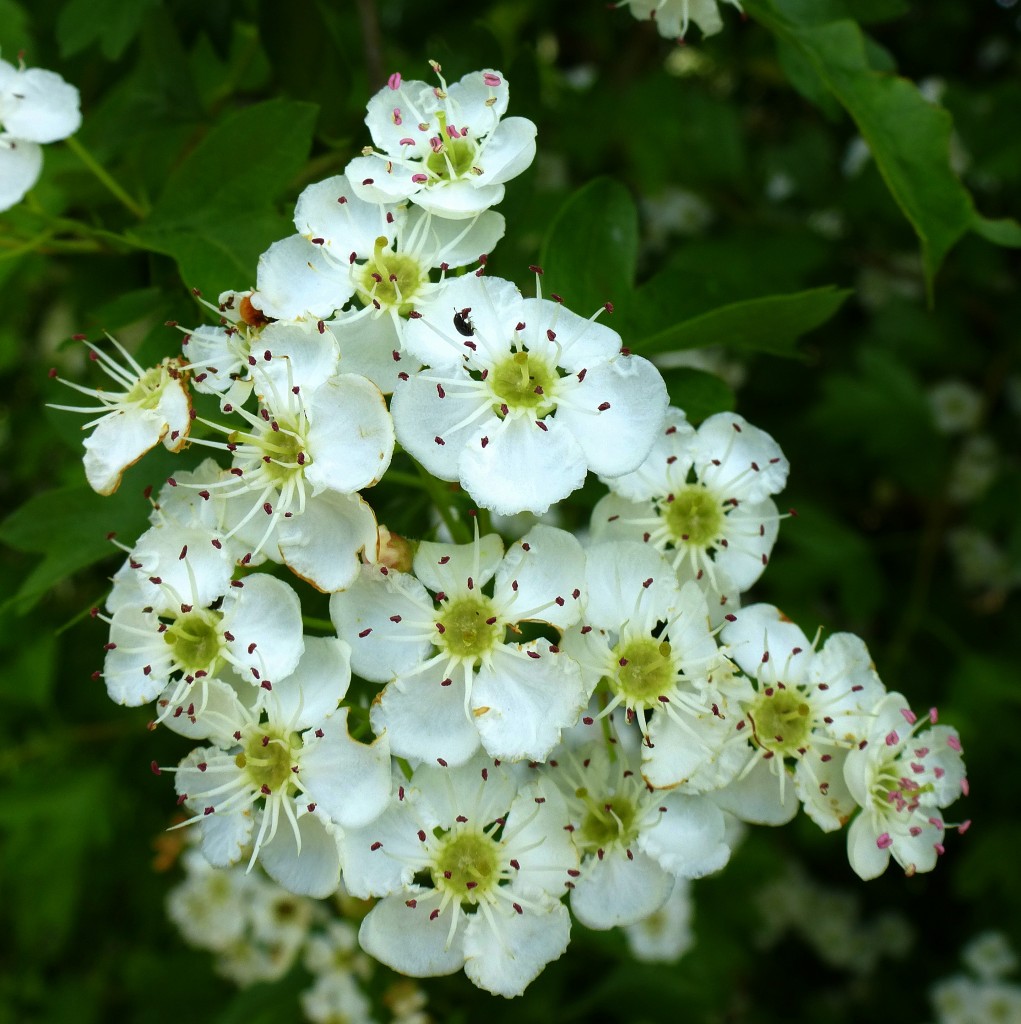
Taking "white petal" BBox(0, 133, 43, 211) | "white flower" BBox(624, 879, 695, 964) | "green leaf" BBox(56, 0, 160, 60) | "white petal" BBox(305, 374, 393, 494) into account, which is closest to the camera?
"white petal" BBox(305, 374, 393, 494)

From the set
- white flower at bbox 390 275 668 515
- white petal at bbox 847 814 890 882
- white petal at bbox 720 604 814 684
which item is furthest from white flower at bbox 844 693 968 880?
white flower at bbox 390 275 668 515

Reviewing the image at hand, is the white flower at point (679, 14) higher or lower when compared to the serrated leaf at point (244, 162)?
higher

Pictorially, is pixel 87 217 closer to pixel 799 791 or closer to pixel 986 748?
pixel 799 791

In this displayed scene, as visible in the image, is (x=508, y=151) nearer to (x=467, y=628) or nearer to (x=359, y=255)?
(x=359, y=255)

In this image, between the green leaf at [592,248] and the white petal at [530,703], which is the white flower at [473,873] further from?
the green leaf at [592,248]

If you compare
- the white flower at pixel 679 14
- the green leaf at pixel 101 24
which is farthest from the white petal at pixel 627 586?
the green leaf at pixel 101 24

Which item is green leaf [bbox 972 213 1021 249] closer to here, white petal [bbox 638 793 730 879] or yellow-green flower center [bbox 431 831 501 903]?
white petal [bbox 638 793 730 879]

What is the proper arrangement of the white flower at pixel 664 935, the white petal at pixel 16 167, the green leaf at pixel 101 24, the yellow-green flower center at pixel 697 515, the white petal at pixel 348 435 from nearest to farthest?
the white petal at pixel 348 435 → the yellow-green flower center at pixel 697 515 → the white petal at pixel 16 167 → the green leaf at pixel 101 24 → the white flower at pixel 664 935
